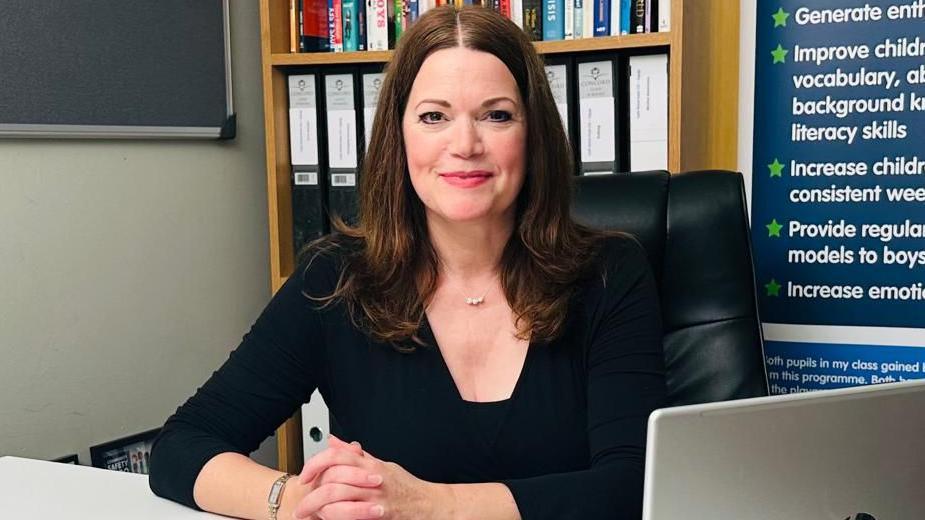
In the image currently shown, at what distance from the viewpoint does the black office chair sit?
4.58 feet

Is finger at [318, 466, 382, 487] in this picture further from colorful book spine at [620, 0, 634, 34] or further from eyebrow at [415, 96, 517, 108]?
colorful book spine at [620, 0, 634, 34]

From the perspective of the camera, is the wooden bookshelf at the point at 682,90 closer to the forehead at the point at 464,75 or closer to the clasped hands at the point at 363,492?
the forehead at the point at 464,75

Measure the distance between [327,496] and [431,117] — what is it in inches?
21.7

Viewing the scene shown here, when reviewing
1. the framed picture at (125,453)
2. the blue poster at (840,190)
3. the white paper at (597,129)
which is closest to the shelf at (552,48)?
the white paper at (597,129)

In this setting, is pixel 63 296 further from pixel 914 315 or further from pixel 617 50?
pixel 914 315

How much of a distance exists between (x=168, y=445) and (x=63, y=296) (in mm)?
782

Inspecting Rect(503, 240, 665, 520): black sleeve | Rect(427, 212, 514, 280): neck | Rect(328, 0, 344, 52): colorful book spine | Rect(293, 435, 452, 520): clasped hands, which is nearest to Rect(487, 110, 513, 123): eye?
Rect(427, 212, 514, 280): neck

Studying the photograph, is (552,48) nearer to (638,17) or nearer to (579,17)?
(579,17)

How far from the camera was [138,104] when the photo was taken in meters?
1.99

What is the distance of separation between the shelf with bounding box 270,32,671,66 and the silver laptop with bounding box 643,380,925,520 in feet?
4.28

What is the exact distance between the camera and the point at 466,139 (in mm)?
1250

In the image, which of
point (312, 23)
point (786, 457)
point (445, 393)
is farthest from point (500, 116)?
point (312, 23)

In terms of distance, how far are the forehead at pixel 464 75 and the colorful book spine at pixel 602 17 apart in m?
0.81

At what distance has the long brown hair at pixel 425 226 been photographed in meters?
1.30
